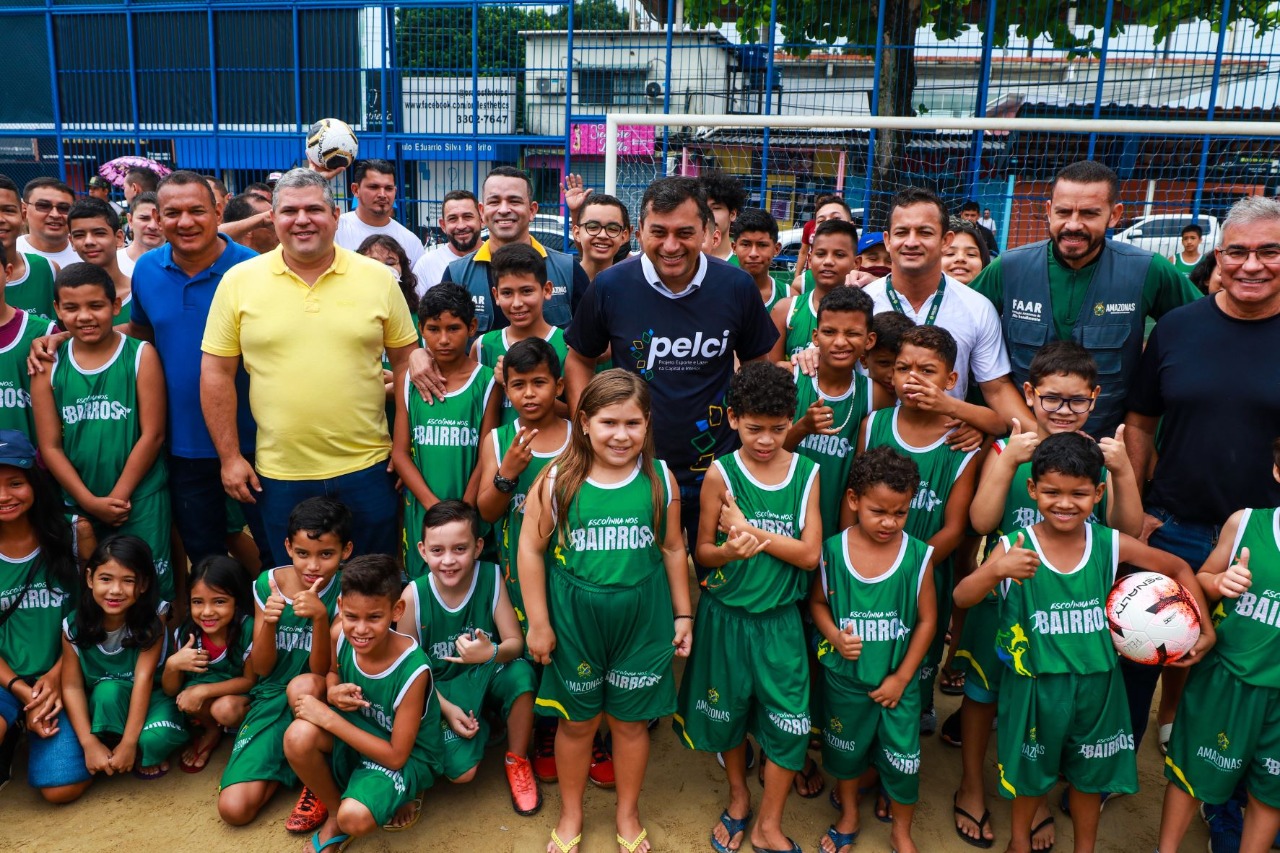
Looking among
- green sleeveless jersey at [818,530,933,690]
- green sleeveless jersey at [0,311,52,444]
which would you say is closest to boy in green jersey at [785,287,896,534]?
green sleeveless jersey at [818,530,933,690]

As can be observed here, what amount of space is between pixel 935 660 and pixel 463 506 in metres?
1.94

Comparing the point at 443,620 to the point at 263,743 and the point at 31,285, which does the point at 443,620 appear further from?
the point at 31,285

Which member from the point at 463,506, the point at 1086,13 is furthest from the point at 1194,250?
the point at 463,506

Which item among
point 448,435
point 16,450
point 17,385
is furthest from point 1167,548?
point 17,385

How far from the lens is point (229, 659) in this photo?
147 inches

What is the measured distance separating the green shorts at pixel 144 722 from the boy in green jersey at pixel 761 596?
2.11 meters

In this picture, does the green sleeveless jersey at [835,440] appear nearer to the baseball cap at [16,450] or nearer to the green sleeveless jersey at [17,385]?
the baseball cap at [16,450]

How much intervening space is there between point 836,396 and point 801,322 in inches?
28.3

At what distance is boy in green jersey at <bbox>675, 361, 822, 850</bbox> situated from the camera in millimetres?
3217

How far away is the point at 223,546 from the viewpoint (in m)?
4.26

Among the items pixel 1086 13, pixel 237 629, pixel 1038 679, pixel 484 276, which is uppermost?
pixel 1086 13

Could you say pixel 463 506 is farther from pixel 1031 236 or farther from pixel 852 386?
pixel 1031 236

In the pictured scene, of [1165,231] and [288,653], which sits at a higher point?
[1165,231]

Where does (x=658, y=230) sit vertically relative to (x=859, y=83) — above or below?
below
